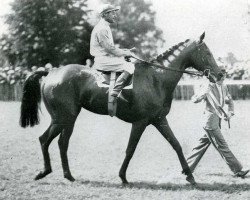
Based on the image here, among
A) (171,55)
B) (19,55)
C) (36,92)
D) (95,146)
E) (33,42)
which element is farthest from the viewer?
(19,55)

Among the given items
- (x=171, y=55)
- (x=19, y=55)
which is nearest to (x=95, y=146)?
(x=171, y=55)

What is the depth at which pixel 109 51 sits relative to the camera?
25.7ft

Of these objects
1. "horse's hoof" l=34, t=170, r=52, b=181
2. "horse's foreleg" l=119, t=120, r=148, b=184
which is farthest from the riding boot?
"horse's hoof" l=34, t=170, r=52, b=181

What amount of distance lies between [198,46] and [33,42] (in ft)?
75.0

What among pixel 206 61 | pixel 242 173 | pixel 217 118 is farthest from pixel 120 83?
pixel 242 173

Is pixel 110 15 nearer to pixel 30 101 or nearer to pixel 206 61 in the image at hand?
pixel 206 61

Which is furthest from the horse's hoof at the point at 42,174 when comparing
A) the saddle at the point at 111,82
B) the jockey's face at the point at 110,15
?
the jockey's face at the point at 110,15

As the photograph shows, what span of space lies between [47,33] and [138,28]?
21.4 metres

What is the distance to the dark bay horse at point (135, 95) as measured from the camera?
786cm

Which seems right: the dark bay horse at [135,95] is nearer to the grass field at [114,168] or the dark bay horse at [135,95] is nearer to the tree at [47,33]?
the grass field at [114,168]

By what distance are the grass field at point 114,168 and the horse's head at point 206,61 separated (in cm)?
173

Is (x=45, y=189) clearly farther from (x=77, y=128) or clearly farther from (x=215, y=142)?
(x=77, y=128)

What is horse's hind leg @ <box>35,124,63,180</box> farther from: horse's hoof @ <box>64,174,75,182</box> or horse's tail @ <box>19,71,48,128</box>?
horse's tail @ <box>19,71,48,128</box>

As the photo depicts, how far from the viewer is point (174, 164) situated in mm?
9359
